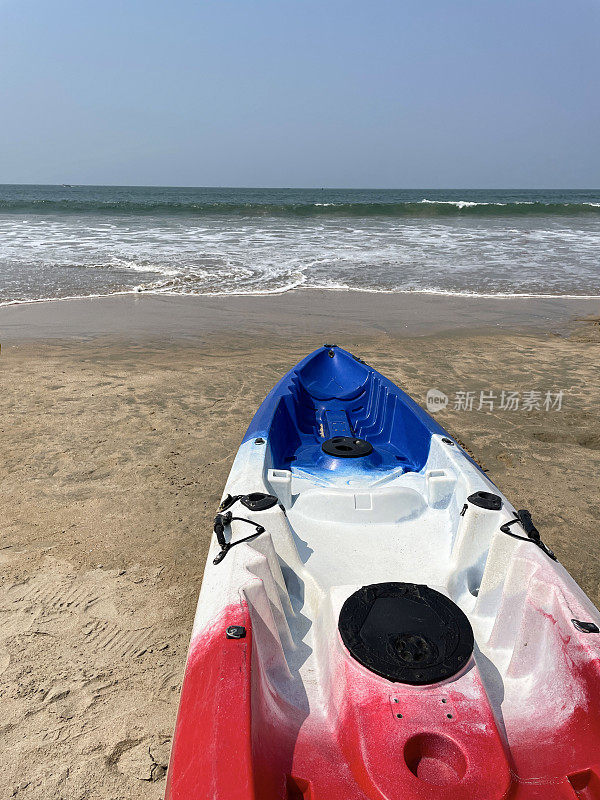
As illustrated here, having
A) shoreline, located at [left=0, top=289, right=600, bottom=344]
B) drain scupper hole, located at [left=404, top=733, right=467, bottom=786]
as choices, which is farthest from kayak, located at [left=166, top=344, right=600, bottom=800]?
shoreline, located at [left=0, top=289, right=600, bottom=344]

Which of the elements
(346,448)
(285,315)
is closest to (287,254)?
(285,315)

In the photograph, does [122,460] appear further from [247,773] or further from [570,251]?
[570,251]

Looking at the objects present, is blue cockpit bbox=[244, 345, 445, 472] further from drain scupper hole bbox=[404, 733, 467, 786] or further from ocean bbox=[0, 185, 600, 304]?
ocean bbox=[0, 185, 600, 304]

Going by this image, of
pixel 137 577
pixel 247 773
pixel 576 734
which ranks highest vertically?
pixel 247 773

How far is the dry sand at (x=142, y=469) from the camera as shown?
7.68 ft

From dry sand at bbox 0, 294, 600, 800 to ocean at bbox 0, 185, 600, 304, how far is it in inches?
100

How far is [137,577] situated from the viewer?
10.5ft

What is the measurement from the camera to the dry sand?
2342 mm

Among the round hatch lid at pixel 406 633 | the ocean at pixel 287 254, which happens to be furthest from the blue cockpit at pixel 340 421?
the ocean at pixel 287 254

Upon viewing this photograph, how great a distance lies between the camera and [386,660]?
187cm

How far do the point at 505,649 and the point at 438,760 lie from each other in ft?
2.15

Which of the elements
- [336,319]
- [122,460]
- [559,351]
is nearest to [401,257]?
[336,319]

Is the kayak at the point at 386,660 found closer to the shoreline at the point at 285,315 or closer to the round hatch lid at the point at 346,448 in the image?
the round hatch lid at the point at 346,448

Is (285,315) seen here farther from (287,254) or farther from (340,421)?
(287,254)
